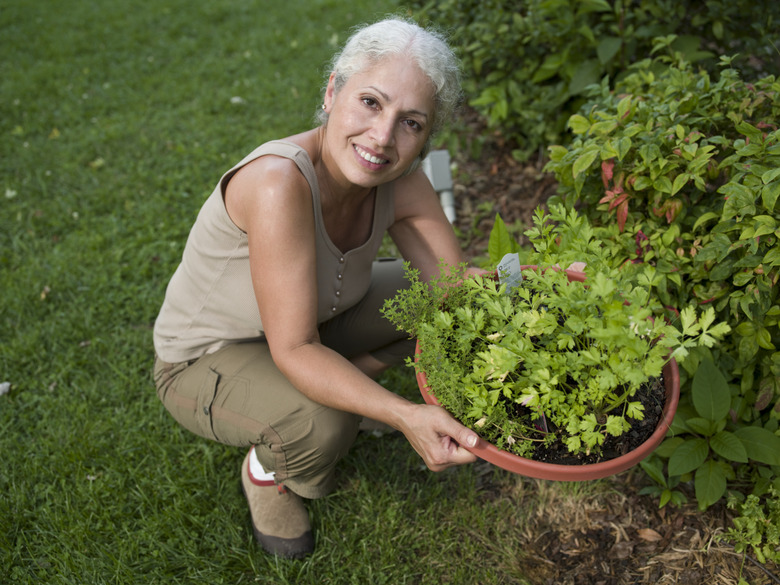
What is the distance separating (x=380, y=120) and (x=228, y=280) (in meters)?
0.72

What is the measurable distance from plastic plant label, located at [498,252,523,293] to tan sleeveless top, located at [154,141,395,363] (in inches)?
22.5

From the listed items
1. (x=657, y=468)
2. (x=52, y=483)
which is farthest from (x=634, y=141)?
(x=52, y=483)

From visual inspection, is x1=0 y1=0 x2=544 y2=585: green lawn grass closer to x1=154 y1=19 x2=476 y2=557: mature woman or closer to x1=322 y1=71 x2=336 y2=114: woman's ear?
x1=154 y1=19 x2=476 y2=557: mature woman

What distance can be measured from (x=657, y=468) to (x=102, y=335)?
8.38 feet

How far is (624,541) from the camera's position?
2068 millimetres

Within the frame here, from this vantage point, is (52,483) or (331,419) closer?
(331,419)

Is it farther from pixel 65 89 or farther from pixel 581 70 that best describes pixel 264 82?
pixel 581 70

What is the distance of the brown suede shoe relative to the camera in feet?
6.97

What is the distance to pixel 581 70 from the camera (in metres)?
3.04

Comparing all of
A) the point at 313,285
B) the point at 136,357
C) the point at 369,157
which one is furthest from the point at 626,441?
the point at 136,357

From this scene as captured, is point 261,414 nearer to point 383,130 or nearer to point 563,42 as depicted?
point 383,130

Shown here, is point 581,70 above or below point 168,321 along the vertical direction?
above

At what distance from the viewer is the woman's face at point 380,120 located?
1729 mm

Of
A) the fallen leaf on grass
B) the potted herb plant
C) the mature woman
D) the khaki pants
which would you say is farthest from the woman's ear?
the fallen leaf on grass
